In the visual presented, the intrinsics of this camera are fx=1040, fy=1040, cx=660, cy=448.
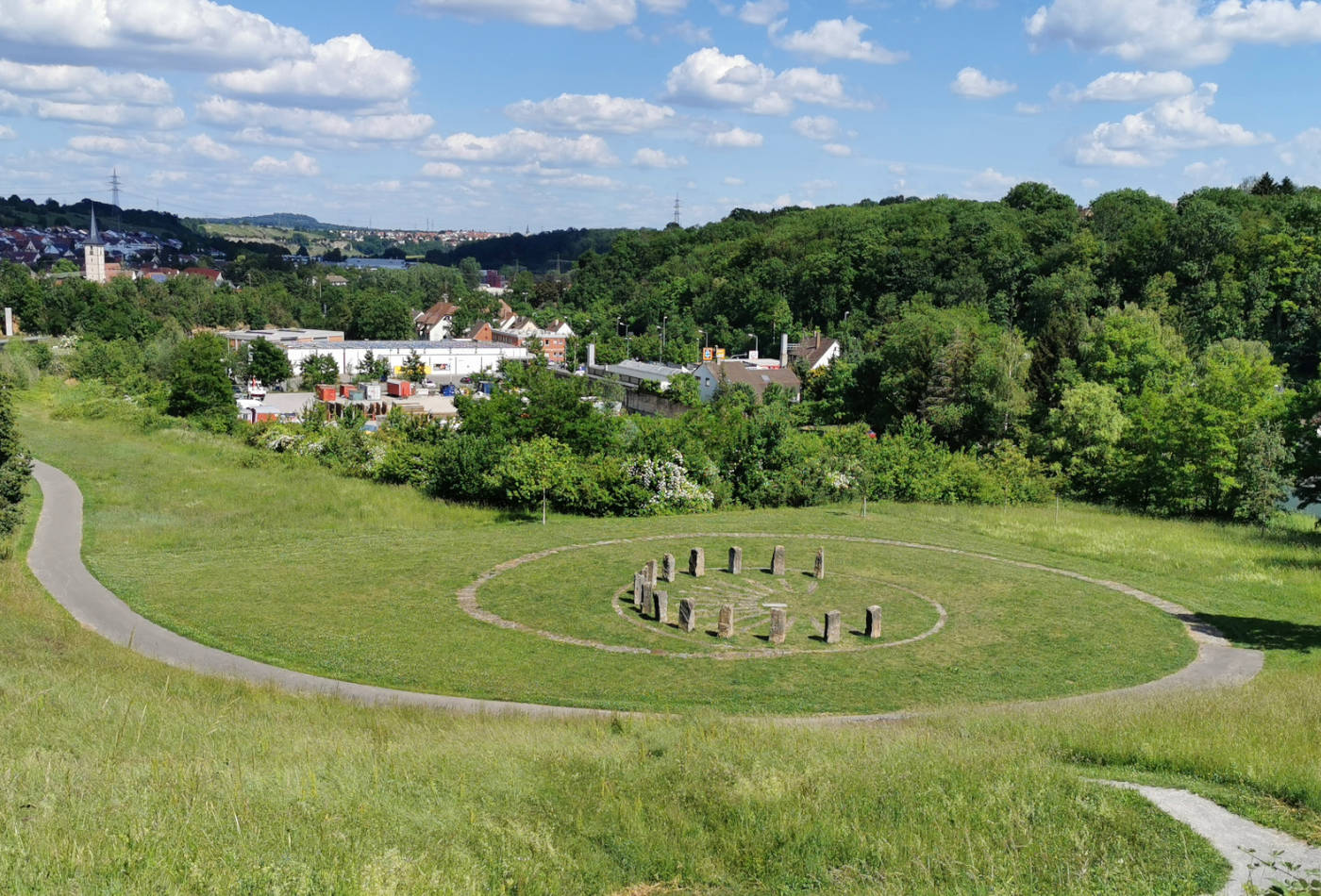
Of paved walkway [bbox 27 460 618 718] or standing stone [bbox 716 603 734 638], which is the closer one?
paved walkway [bbox 27 460 618 718]

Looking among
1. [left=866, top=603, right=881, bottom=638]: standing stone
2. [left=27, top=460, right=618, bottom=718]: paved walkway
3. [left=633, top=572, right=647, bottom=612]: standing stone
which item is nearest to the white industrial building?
[left=27, top=460, right=618, bottom=718]: paved walkway

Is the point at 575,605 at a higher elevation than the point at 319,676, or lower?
higher

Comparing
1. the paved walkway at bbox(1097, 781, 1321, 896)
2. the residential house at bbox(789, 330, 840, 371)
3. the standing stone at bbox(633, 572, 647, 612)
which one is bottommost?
the standing stone at bbox(633, 572, 647, 612)

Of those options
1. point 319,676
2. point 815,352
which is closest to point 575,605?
point 319,676

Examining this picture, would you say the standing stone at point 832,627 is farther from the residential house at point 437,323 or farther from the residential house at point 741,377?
the residential house at point 437,323

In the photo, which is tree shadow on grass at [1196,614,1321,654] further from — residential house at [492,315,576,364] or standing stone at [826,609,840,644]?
residential house at [492,315,576,364]

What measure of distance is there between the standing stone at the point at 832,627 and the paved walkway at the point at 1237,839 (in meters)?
12.7

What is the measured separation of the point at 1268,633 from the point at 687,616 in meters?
14.7

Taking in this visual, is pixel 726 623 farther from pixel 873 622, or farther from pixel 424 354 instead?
pixel 424 354

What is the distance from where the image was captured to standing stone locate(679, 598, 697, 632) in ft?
83.7

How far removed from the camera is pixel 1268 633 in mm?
26281

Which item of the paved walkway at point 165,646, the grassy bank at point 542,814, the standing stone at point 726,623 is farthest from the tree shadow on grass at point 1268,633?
the paved walkway at point 165,646

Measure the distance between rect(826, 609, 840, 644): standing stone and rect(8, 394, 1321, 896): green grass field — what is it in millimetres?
1212

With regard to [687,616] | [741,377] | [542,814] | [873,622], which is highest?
[542,814]
